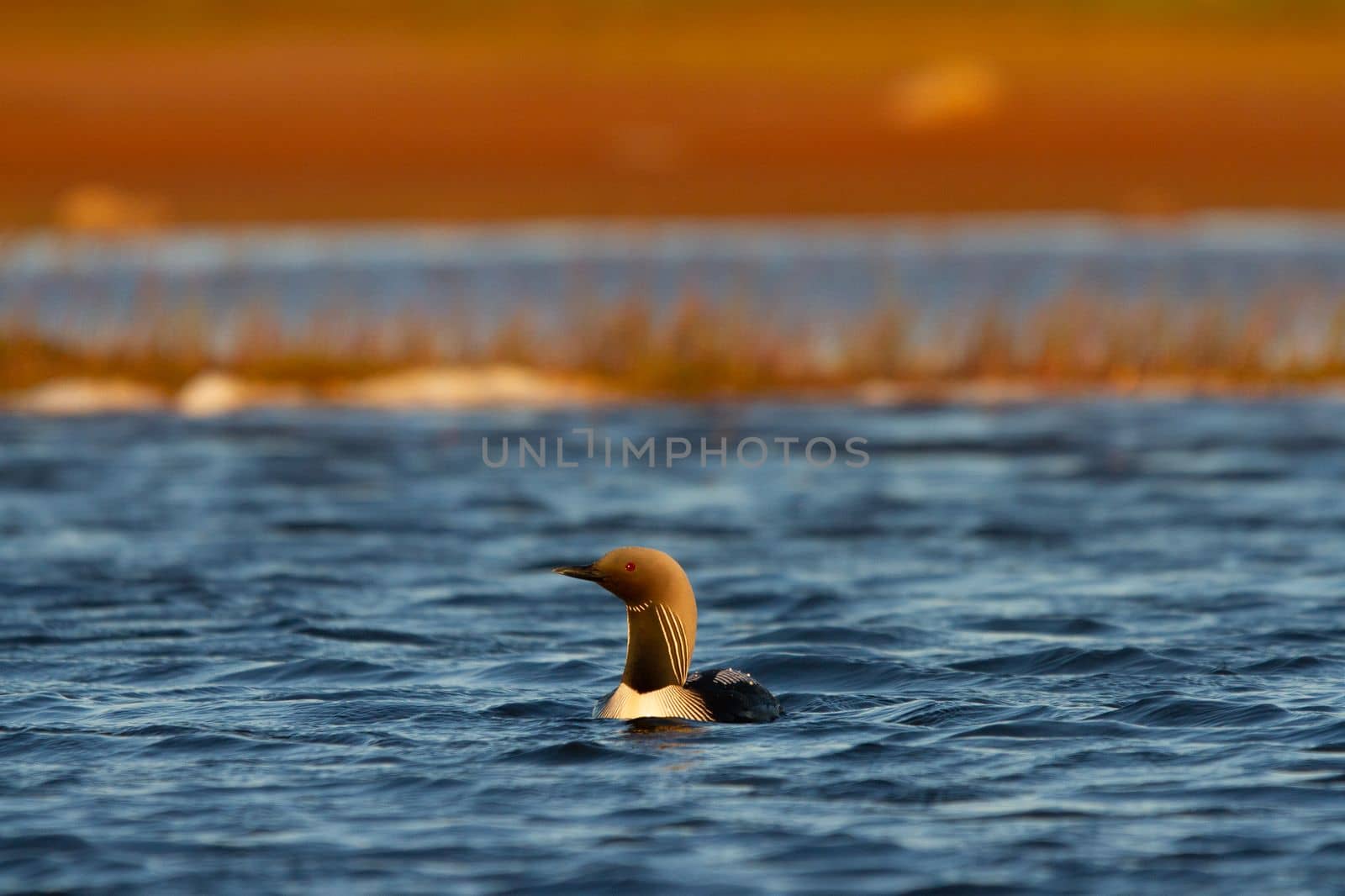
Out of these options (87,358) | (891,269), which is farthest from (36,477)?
(891,269)

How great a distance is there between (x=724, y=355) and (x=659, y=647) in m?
18.1

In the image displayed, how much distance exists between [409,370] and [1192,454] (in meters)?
11.0

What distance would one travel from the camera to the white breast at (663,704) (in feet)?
36.5

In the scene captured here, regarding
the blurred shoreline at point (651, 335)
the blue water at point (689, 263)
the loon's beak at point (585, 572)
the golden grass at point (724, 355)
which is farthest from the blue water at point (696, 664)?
the blue water at point (689, 263)

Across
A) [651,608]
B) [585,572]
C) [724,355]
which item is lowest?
[651,608]

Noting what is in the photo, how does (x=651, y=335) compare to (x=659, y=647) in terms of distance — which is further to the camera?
(x=651, y=335)

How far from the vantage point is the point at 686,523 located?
19734mm

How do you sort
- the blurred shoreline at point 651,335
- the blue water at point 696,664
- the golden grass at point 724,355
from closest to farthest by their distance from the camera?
the blue water at point 696,664
the blurred shoreline at point 651,335
the golden grass at point 724,355

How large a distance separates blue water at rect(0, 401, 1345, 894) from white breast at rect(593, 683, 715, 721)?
0.32ft

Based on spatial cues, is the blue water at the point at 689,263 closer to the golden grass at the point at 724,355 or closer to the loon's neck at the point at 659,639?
the golden grass at the point at 724,355

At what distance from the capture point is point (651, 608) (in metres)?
11.0

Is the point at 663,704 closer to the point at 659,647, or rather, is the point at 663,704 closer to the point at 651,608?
the point at 659,647

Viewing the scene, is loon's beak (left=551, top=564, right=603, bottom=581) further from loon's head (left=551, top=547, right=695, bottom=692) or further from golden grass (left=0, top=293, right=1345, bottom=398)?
golden grass (left=0, top=293, right=1345, bottom=398)

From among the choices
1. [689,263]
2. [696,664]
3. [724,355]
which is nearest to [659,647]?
[696,664]
